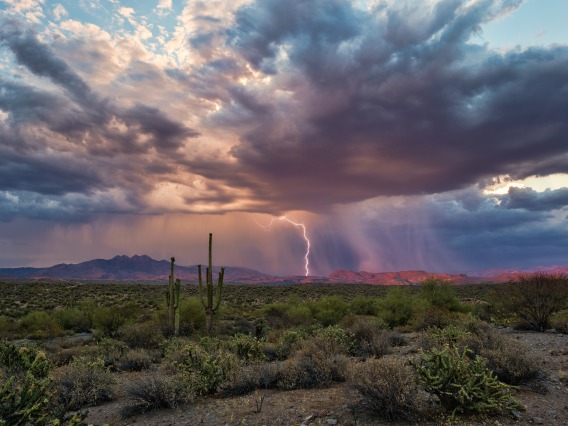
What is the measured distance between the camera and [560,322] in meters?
18.0

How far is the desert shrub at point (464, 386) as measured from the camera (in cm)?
787

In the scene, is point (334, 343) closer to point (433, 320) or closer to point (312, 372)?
point (312, 372)

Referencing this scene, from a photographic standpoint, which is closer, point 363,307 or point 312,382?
point 312,382

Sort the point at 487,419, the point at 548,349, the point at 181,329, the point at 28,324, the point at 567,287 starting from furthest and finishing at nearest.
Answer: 1. the point at 28,324
2. the point at 181,329
3. the point at 567,287
4. the point at 548,349
5. the point at 487,419

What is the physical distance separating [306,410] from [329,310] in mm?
Answer: 20185

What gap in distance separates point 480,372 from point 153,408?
7.70 m

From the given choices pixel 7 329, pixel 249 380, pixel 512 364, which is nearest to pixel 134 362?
pixel 249 380

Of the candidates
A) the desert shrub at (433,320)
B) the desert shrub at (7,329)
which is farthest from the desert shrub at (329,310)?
the desert shrub at (7,329)

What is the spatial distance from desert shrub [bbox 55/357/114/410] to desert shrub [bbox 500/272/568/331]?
732 inches

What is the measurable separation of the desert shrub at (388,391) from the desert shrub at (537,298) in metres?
14.1

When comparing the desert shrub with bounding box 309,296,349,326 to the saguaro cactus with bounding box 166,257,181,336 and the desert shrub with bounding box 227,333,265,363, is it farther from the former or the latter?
the desert shrub with bounding box 227,333,265,363

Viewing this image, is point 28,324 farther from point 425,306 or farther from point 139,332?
point 425,306

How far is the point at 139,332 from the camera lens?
772 inches

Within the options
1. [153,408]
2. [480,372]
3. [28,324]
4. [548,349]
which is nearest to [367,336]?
[548,349]
